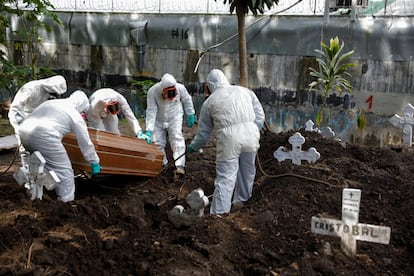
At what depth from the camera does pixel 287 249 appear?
3.99m

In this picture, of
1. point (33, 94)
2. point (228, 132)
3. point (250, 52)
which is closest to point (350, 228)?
point (228, 132)

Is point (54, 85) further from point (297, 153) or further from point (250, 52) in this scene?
point (250, 52)

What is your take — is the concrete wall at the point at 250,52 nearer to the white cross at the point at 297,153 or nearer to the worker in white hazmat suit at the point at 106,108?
the white cross at the point at 297,153

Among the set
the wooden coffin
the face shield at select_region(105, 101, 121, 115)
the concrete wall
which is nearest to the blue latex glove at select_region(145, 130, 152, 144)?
the wooden coffin

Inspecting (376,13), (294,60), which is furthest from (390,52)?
(294,60)

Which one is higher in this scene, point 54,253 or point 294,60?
point 294,60

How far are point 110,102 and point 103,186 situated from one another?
1128mm

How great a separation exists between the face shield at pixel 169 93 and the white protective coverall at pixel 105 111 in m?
0.51

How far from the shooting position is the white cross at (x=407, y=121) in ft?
24.4

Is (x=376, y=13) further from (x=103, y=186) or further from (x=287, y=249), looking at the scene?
(x=287, y=249)

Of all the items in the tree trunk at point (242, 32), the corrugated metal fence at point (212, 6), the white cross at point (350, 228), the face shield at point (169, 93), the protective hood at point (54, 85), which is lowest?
the white cross at point (350, 228)

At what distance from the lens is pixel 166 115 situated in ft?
23.5

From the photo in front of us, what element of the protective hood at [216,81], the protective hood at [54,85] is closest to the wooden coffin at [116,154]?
the protective hood at [54,85]

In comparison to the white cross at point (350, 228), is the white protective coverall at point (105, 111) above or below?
above
